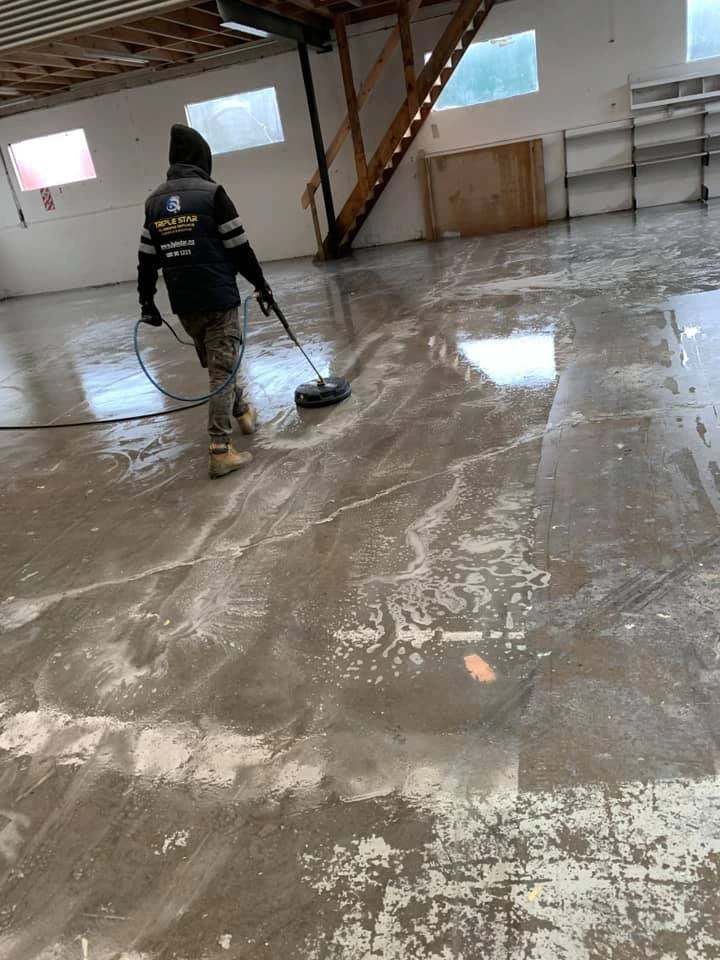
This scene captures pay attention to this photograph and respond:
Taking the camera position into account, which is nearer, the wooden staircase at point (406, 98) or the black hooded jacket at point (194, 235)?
the black hooded jacket at point (194, 235)

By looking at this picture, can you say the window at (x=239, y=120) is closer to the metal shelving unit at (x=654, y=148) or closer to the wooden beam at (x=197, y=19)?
the wooden beam at (x=197, y=19)

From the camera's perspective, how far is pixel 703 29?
9.57 m

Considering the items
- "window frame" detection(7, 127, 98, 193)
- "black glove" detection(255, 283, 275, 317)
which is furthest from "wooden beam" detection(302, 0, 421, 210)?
"black glove" detection(255, 283, 275, 317)

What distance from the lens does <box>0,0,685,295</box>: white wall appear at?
9969 mm

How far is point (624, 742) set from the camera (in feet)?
5.39

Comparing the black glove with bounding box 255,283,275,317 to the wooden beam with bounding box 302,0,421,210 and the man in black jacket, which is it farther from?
the wooden beam with bounding box 302,0,421,210

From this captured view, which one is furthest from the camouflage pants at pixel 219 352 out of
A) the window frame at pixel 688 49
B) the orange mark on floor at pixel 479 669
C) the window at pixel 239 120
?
the window frame at pixel 688 49

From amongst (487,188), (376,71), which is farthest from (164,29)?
(487,188)

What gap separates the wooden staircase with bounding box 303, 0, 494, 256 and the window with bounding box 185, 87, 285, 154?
5.84 feet

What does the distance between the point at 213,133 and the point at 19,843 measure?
12.3 metres

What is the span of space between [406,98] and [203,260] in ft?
27.2

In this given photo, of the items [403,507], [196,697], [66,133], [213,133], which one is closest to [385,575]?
[403,507]

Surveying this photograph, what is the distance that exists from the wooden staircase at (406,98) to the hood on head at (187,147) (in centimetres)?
707

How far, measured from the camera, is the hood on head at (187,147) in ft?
11.1
